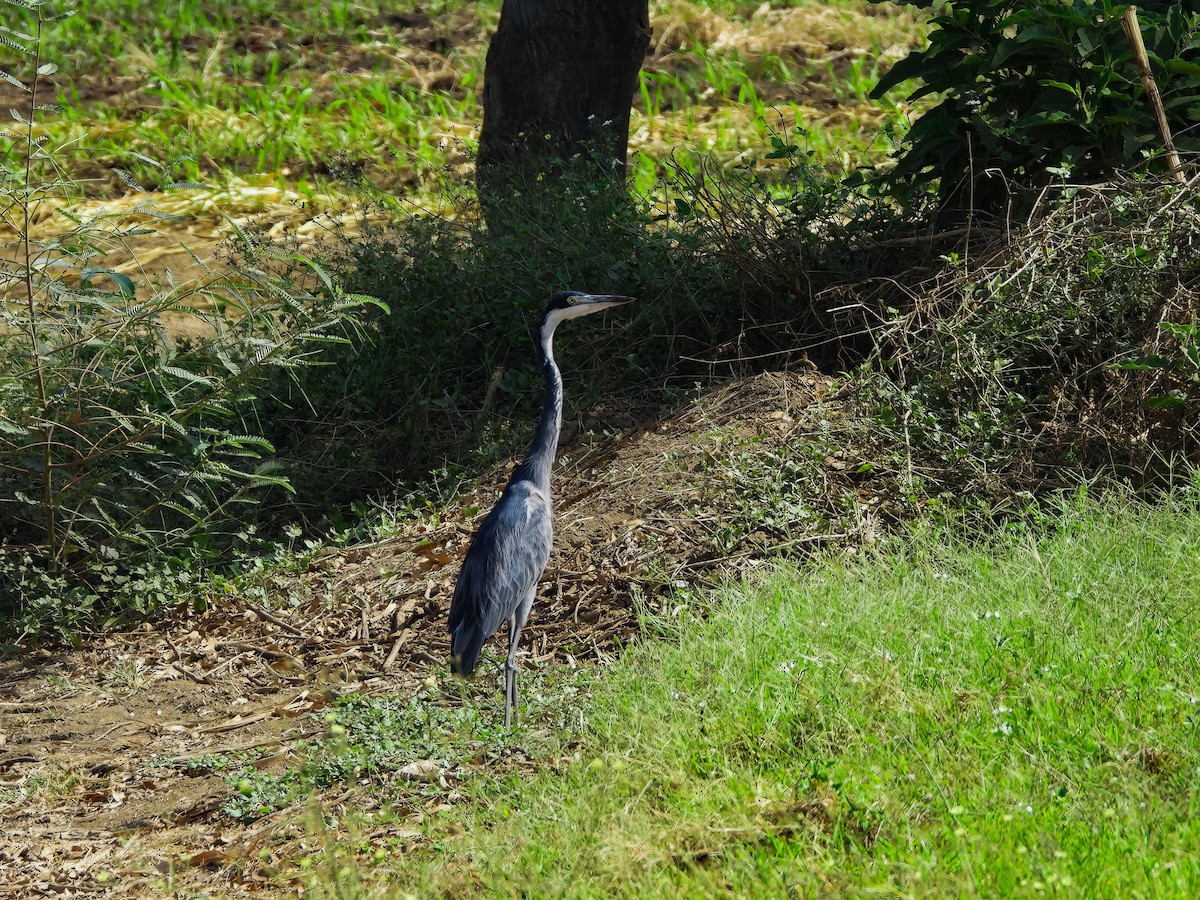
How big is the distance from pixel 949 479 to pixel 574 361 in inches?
96.0

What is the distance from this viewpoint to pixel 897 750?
3.60 meters

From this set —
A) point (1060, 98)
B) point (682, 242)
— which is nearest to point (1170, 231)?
point (1060, 98)

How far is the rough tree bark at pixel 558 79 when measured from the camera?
856 centimetres

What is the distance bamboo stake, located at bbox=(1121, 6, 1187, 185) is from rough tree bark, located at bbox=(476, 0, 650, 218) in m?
3.56

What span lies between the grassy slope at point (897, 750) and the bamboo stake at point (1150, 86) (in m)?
1.95

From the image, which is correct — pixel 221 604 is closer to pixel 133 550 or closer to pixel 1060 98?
pixel 133 550

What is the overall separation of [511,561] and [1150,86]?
354 cm

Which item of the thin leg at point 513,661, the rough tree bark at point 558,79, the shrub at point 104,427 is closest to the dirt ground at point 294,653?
the thin leg at point 513,661

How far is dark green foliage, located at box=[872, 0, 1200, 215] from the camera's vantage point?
586 cm

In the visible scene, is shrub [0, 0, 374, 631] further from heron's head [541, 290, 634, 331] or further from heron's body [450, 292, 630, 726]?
heron's body [450, 292, 630, 726]

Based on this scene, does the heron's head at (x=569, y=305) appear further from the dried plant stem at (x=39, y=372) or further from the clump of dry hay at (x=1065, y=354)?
the dried plant stem at (x=39, y=372)

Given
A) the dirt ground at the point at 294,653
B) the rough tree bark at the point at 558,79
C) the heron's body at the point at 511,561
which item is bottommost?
the dirt ground at the point at 294,653

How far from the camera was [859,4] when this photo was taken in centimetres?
1560

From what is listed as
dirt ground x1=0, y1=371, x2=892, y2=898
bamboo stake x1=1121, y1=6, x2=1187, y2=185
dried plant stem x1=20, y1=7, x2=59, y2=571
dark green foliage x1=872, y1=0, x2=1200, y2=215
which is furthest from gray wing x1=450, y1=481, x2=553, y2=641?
bamboo stake x1=1121, y1=6, x2=1187, y2=185
